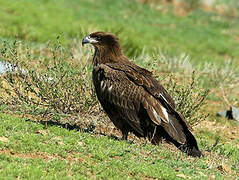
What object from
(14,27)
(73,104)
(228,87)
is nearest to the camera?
(73,104)

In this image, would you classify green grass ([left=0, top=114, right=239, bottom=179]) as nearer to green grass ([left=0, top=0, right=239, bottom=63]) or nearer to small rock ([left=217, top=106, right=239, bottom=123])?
small rock ([left=217, top=106, right=239, bottom=123])

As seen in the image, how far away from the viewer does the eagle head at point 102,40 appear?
9422mm

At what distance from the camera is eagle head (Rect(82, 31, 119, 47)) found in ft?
30.9

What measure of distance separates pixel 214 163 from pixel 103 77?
2245 millimetres

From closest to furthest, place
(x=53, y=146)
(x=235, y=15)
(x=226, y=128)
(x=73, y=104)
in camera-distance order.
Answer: (x=53, y=146) < (x=73, y=104) < (x=226, y=128) < (x=235, y=15)

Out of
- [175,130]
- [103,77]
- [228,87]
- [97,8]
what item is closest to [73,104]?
[103,77]

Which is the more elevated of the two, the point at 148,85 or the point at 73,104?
the point at 148,85

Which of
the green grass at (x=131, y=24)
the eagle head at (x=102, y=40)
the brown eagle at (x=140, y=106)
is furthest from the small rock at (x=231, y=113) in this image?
the green grass at (x=131, y=24)

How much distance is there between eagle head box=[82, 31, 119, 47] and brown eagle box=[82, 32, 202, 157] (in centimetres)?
53

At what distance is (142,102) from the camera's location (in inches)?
346

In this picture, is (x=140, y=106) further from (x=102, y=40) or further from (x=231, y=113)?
(x=231, y=113)

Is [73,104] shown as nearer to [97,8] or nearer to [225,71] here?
[225,71]

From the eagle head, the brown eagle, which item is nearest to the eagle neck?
the eagle head

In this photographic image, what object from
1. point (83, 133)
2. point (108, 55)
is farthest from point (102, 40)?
point (83, 133)
